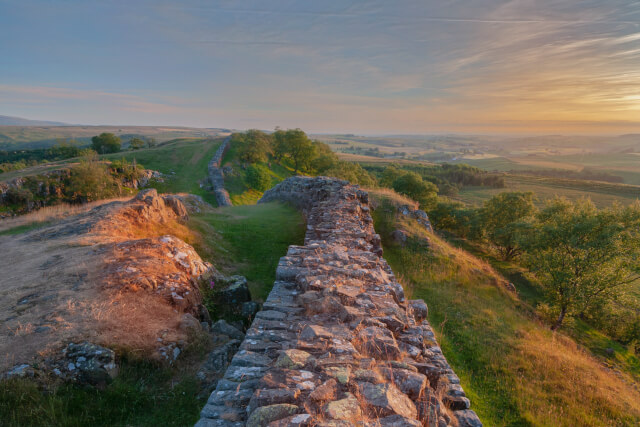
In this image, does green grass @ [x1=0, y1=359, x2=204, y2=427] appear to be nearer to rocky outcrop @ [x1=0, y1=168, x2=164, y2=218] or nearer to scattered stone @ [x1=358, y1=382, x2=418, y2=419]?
scattered stone @ [x1=358, y1=382, x2=418, y2=419]

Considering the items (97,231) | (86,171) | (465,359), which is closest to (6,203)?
(86,171)

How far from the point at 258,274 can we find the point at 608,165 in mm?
209716

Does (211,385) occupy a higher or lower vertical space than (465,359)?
higher

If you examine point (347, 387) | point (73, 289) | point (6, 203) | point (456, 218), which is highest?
point (347, 387)

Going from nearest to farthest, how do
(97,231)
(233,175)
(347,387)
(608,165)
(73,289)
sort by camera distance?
(347,387), (73,289), (97,231), (233,175), (608,165)

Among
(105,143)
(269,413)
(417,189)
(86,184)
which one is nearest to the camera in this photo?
(269,413)

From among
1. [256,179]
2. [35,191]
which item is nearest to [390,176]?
[256,179]

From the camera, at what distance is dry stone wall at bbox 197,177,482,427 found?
299cm

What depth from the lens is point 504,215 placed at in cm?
3316

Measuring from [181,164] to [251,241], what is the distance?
43328mm

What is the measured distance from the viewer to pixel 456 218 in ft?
127

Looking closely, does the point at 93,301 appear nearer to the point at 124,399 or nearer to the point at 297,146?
the point at 124,399

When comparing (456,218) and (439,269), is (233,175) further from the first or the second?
(439,269)

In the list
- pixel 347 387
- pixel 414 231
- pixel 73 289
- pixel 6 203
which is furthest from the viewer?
pixel 6 203
